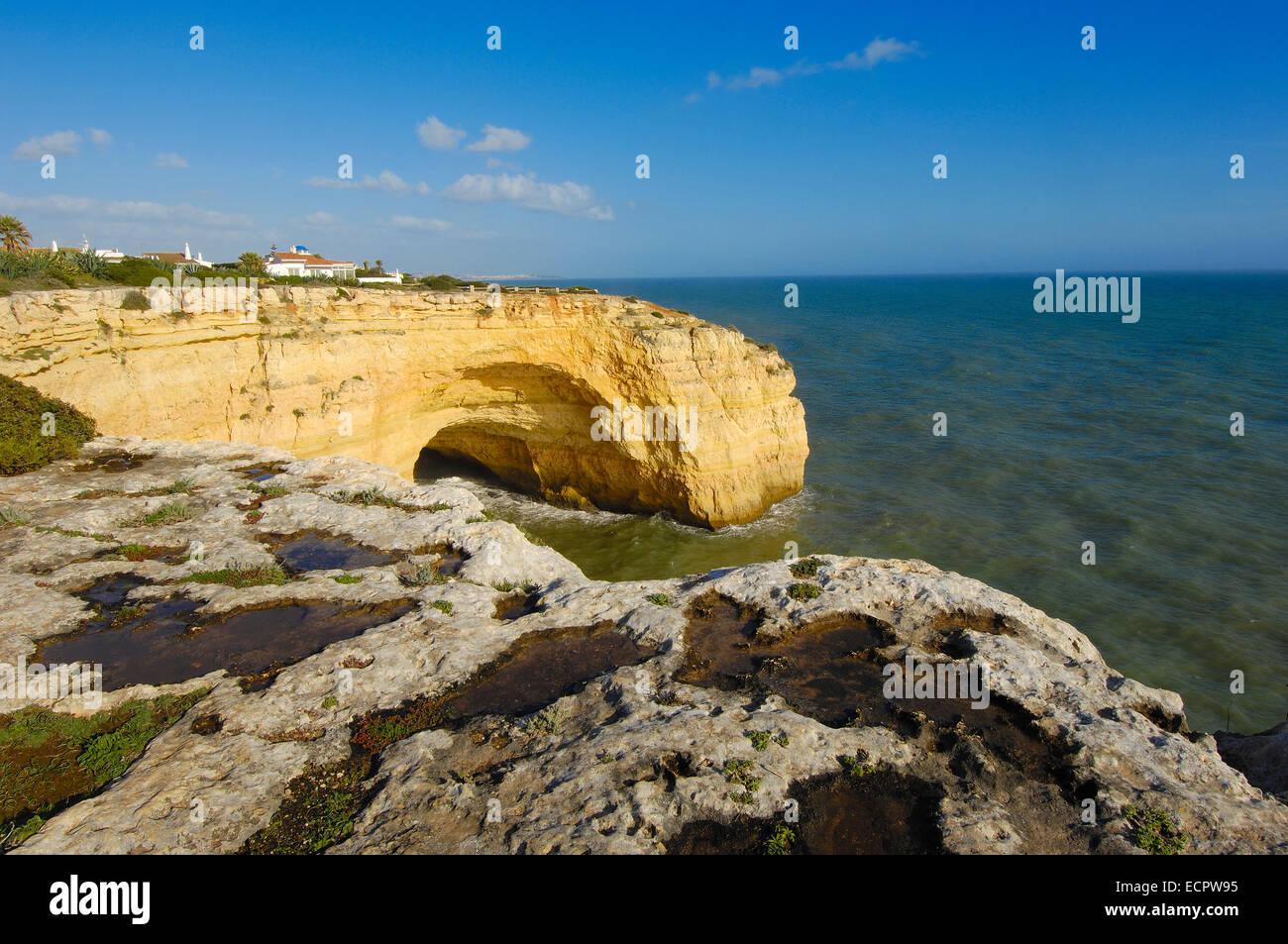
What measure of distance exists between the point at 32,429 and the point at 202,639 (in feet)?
30.3

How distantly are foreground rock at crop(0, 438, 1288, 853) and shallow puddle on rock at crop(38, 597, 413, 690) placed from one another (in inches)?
1.5

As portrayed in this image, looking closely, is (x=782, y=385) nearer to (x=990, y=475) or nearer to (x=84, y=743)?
(x=990, y=475)

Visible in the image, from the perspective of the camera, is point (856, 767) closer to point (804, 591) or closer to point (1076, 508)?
point (804, 591)

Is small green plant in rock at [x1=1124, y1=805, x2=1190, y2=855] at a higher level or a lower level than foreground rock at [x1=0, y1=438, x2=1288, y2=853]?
lower

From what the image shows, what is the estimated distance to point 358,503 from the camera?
1190cm

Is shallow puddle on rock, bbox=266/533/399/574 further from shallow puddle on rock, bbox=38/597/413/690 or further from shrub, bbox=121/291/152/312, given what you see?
shrub, bbox=121/291/152/312

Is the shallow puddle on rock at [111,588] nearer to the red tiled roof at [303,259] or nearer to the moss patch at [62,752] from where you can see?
the moss patch at [62,752]

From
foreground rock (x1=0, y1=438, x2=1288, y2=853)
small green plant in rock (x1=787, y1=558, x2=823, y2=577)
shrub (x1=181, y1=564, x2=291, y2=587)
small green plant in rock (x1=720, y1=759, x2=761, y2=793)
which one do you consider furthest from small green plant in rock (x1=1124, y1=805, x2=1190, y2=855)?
shrub (x1=181, y1=564, x2=291, y2=587)

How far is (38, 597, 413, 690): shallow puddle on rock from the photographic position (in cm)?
699

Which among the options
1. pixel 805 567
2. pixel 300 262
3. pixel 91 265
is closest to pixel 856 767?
pixel 805 567

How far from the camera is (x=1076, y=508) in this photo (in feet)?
79.0
